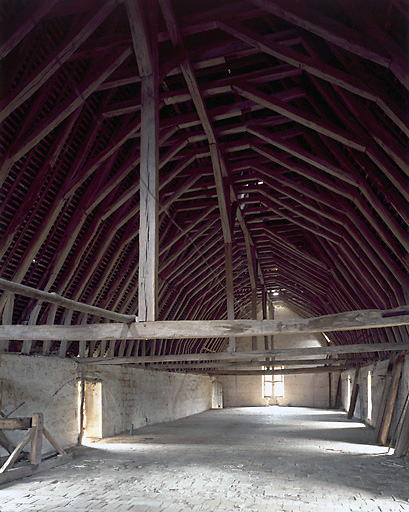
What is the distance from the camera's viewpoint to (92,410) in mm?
12438

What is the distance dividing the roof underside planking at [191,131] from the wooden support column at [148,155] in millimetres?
117

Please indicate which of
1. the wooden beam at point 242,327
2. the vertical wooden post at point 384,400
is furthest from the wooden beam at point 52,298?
the vertical wooden post at point 384,400

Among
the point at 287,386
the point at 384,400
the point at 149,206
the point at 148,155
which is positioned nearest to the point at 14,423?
the point at 149,206

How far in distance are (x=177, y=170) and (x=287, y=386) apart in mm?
20270

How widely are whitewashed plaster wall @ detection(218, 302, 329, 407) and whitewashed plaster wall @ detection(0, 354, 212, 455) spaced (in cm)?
689

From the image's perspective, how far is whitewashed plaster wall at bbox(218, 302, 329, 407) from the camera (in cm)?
2575

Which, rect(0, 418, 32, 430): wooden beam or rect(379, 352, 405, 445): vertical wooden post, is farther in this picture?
rect(379, 352, 405, 445): vertical wooden post

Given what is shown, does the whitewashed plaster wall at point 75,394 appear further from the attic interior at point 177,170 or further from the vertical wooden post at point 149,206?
the vertical wooden post at point 149,206

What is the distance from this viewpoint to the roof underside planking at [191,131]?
5691 millimetres

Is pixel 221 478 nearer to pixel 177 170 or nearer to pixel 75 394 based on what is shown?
pixel 75 394

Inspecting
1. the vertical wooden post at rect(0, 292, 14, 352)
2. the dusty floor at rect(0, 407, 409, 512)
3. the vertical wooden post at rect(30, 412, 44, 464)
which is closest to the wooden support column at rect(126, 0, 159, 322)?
the dusty floor at rect(0, 407, 409, 512)

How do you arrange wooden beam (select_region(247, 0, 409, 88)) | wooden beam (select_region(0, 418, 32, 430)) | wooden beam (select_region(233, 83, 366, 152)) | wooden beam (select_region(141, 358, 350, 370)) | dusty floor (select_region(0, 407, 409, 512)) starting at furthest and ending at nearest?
wooden beam (select_region(141, 358, 350, 370)), wooden beam (select_region(0, 418, 32, 430)), wooden beam (select_region(233, 83, 366, 152)), dusty floor (select_region(0, 407, 409, 512)), wooden beam (select_region(247, 0, 409, 88))

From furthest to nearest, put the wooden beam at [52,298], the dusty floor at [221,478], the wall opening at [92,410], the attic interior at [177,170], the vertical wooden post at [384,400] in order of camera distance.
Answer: the wall opening at [92,410] → the vertical wooden post at [384,400] → the dusty floor at [221,478] → the attic interior at [177,170] → the wooden beam at [52,298]

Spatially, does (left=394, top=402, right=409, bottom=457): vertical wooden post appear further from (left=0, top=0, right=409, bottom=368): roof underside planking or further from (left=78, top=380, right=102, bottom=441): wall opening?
(left=78, top=380, right=102, bottom=441): wall opening
